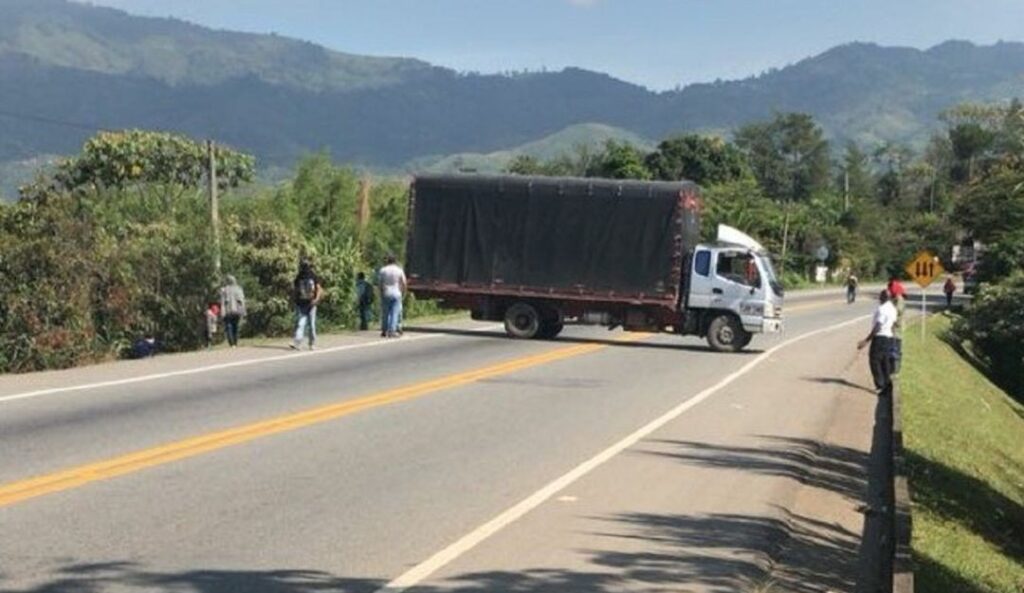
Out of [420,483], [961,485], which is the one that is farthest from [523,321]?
[420,483]

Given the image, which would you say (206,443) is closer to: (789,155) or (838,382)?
(838,382)

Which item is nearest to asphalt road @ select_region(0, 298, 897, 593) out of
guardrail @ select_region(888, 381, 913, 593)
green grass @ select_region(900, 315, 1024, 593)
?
guardrail @ select_region(888, 381, 913, 593)

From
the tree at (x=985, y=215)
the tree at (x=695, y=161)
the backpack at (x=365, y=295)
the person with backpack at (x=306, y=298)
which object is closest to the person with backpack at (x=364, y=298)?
the backpack at (x=365, y=295)

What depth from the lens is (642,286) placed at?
97.5 ft

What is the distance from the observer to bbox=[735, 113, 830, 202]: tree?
5792 inches

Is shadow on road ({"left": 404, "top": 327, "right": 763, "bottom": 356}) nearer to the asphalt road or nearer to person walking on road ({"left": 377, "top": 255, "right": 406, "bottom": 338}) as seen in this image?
person walking on road ({"left": 377, "top": 255, "right": 406, "bottom": 338})

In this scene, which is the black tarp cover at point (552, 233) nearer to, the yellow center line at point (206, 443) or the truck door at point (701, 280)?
the truck door at point (701, 280)

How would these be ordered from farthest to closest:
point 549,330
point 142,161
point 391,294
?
point 142,161 → point 549,330 → point 391,294

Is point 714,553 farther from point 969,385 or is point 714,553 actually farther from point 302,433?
point 969,385

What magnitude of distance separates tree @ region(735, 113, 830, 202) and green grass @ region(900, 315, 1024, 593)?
11545cm

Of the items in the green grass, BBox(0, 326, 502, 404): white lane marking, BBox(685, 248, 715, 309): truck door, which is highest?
BBox(685, 248, 715, 309): truck door

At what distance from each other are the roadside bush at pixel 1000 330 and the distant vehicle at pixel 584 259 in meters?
17.8

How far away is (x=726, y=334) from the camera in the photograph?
29297mm

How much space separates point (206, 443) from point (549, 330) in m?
18.8
